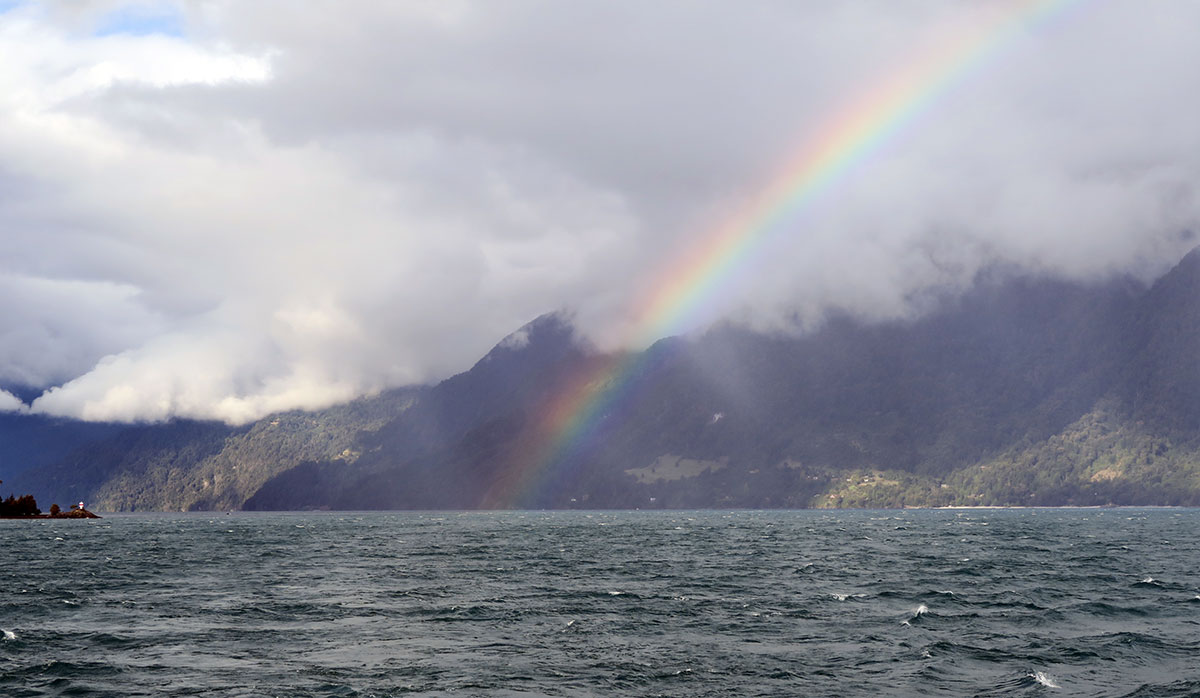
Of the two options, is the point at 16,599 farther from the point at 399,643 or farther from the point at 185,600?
the point at 399,643

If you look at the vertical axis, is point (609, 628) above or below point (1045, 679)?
above

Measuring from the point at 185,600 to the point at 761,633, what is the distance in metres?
48.8

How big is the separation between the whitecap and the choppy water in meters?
0.23

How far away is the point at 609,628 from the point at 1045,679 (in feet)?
88.9

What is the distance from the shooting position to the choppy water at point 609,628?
49.1m

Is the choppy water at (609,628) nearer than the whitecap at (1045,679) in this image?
No

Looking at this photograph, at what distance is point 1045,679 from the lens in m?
48.8

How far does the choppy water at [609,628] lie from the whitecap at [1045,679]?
226 mm

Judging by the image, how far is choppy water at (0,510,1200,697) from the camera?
161ft

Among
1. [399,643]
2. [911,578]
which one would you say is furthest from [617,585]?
[399,643]

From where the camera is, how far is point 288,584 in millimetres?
95000

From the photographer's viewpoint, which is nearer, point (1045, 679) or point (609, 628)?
point (1045, 679)

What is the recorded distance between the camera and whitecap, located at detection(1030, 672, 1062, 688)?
47.6m

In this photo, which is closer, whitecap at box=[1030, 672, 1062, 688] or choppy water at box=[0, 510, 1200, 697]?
whitecap at box=[1030, 672, 1062, 688]
